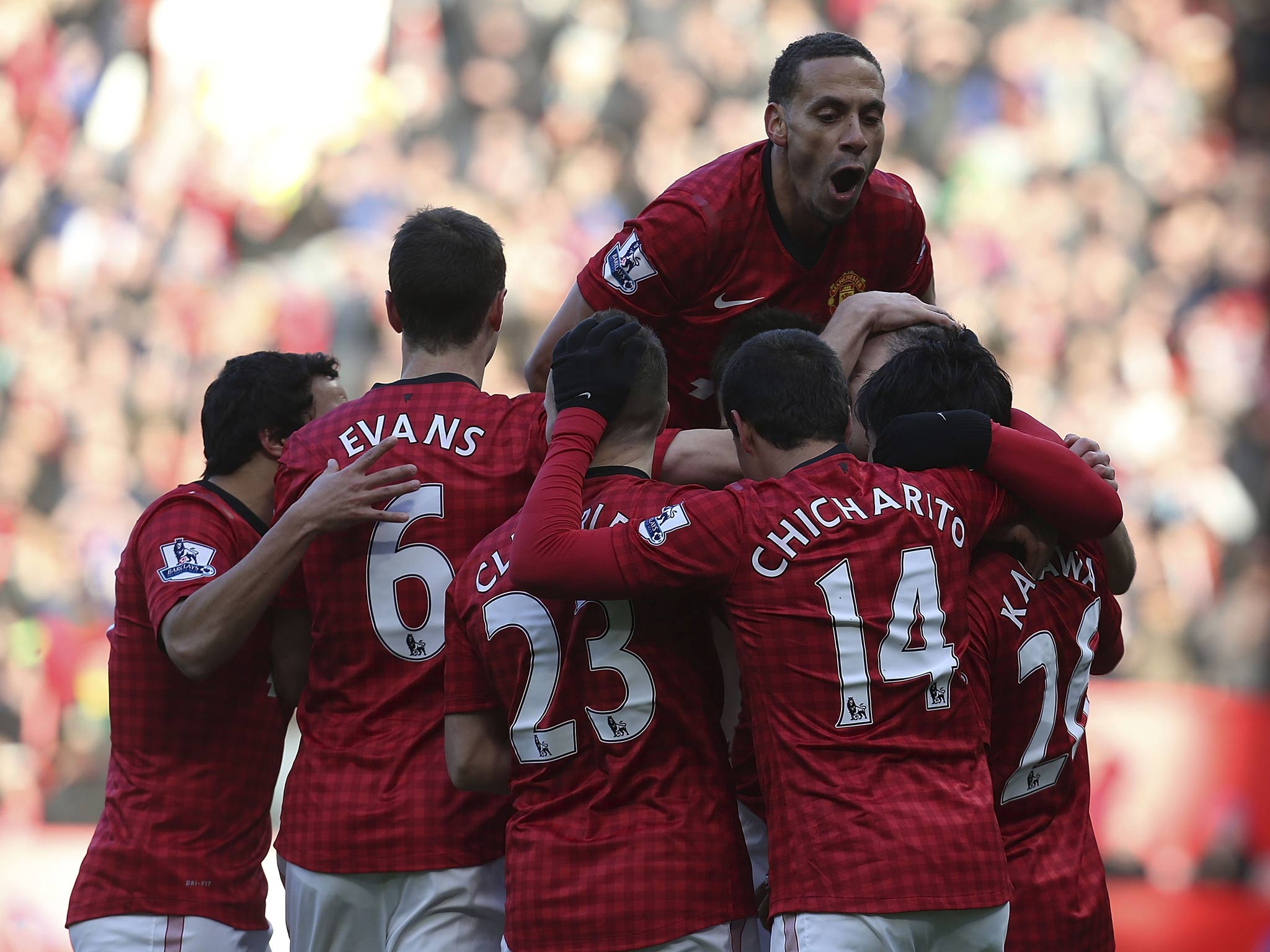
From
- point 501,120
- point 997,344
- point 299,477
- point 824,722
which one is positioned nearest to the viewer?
point 824,722

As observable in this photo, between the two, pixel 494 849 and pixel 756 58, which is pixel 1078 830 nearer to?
pixel 494 849

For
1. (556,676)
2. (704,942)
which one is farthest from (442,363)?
(704,942)

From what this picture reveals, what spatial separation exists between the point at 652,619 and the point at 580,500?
0.25m

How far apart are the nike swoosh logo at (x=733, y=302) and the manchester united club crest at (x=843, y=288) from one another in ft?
0.67

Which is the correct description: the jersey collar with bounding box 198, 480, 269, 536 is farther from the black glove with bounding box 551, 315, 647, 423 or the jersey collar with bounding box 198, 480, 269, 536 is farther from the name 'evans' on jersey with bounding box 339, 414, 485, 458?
the black glove with bounding box 551, 315, 647, 423

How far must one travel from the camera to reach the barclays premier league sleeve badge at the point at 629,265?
10.5 ft

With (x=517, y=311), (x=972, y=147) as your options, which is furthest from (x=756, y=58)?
(x=517, y=311)

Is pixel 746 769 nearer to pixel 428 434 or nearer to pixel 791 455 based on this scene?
pixel 791 455

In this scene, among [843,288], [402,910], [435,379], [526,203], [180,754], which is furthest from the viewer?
[526,203]

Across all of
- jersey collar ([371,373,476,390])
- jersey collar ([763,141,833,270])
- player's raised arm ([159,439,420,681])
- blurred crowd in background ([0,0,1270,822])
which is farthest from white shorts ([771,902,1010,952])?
blurred crowd in background ([0,0,1270,822])

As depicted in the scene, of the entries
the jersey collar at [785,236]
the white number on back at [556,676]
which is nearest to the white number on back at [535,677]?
the white number on back at [556,676]

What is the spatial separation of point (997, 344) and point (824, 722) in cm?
685

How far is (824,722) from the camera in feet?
7.71

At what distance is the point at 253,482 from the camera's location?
3.28 meters
